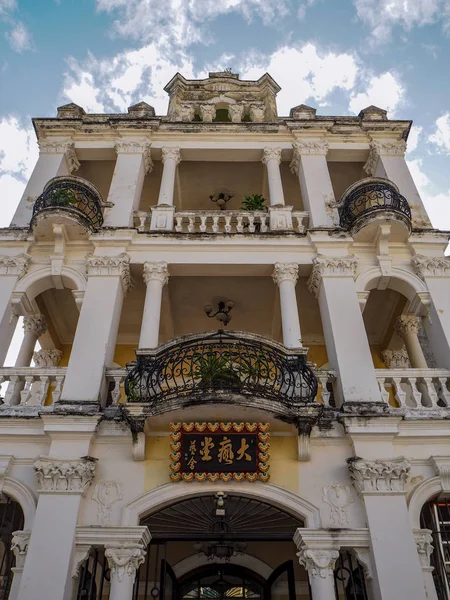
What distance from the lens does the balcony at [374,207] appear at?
1095 cm

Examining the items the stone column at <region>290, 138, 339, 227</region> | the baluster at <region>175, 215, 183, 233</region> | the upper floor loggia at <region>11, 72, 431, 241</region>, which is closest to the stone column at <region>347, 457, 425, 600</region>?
the upper floor loggia at <region>11, 72, 431, 241</region>

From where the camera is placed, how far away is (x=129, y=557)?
7551 millimetres

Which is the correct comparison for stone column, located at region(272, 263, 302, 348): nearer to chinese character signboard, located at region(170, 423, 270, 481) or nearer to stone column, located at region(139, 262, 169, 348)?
chinese character signboard, located at region(170, 423, 270, 481)

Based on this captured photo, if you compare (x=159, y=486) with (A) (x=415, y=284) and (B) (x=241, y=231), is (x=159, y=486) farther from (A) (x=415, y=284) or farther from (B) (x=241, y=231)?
(A) (x=415, y=284)

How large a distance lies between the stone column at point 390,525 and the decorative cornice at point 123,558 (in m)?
3.48

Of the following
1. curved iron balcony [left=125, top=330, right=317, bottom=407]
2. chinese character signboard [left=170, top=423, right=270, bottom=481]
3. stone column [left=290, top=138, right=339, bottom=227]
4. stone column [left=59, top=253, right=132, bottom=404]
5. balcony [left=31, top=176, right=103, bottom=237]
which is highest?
stone column [left=290, top=138, right=339, bottom=227]

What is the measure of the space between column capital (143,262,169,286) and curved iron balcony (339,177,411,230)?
4.23 m

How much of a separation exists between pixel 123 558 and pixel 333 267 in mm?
6766

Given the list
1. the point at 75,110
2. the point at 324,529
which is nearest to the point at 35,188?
the point at 75,110

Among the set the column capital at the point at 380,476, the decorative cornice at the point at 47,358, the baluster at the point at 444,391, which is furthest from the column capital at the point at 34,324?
the baluster at the point at 444,391

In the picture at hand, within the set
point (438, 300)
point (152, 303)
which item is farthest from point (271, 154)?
point (438, 300)

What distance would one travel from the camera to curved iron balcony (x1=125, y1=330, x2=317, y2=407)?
8.21m

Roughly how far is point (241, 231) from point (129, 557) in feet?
23.0

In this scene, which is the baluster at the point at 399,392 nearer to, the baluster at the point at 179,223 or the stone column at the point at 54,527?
the stone column at the point at 54,527
